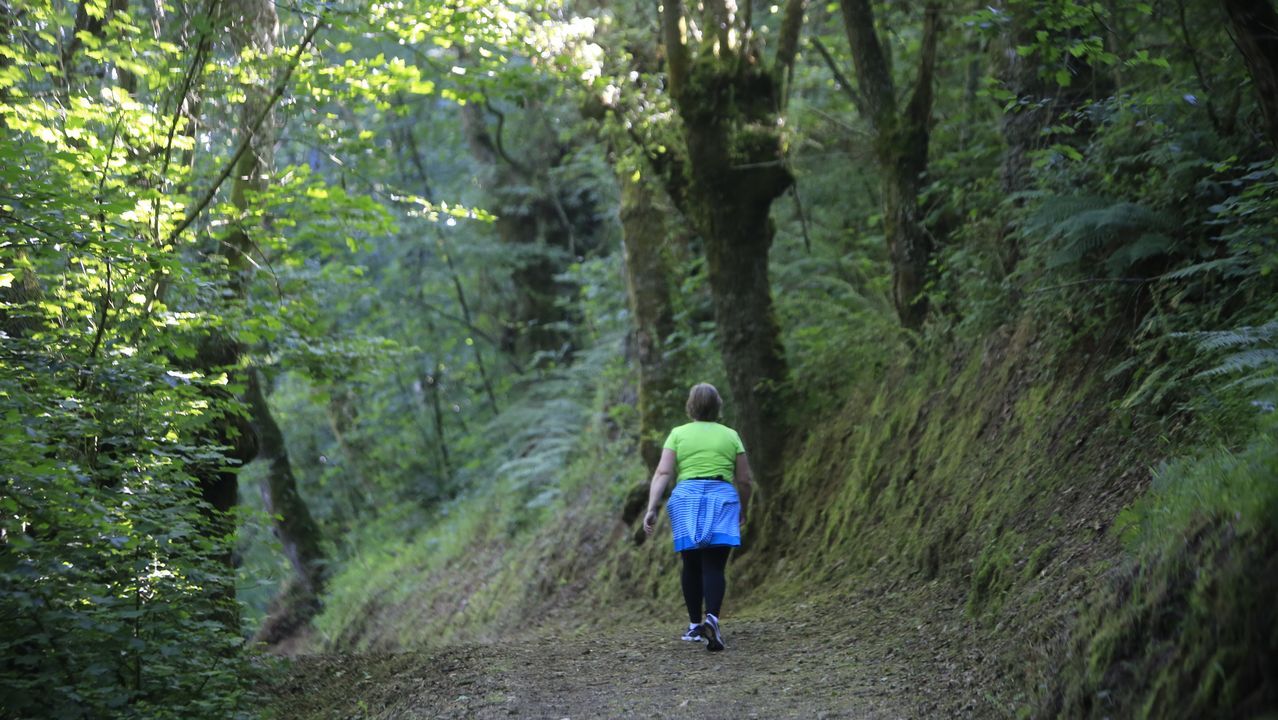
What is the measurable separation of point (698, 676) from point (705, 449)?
192cm

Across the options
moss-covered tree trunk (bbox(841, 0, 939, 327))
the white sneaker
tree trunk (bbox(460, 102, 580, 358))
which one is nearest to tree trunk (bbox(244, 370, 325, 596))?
tree trunk (bbox(460, 102, 580, 358))

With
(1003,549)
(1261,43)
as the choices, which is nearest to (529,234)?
(1003,549)

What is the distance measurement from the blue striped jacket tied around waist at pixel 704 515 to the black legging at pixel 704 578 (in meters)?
0.10

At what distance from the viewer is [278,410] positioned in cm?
2425

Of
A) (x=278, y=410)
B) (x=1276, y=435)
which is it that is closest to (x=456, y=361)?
(x=278, y=410)

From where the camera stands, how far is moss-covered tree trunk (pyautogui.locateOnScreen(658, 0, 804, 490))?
11773 millimetres

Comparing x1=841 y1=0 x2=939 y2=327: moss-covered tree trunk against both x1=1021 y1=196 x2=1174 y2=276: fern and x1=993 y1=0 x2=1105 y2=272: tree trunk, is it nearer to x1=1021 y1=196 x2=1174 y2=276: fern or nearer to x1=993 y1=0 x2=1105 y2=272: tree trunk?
x1=993 y1=0 x2=1105 y2=272: tree trunk

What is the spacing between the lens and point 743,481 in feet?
28.0

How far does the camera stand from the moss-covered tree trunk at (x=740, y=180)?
11.8 meters

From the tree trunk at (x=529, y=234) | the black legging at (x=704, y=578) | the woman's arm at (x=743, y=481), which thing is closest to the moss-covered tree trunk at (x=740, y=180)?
the woman's arm at (x=743, y=481)

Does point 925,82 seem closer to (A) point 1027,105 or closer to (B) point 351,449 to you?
(A) point 1027,105

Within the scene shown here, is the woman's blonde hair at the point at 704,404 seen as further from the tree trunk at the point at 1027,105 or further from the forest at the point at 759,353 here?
the tree trunk at the point at 1027,105

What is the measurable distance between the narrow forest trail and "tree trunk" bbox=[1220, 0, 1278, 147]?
300 centimetres

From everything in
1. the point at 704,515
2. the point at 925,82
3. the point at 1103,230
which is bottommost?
the point at 704,515
